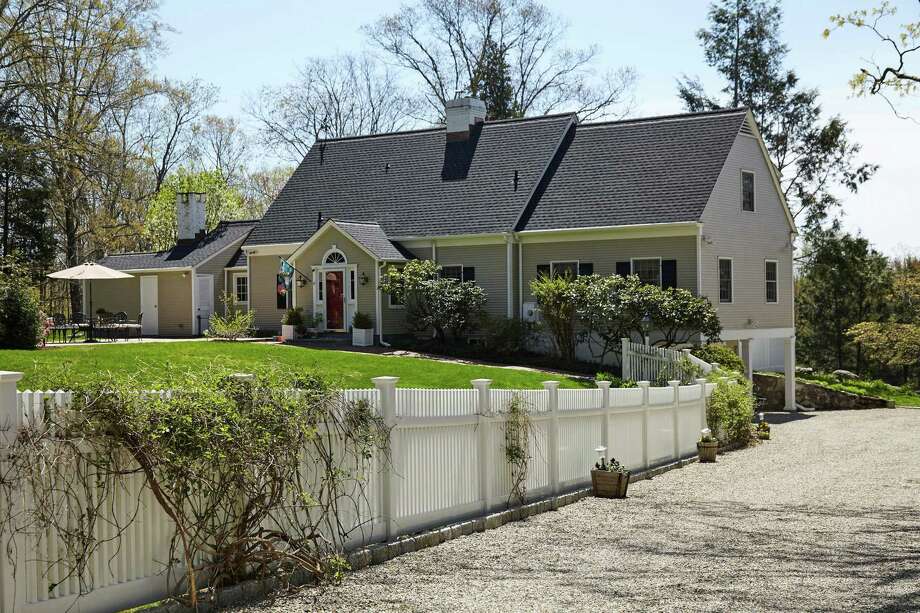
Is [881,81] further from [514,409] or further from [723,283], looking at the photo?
[723,283]

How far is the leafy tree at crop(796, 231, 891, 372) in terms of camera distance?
4372 centimetres

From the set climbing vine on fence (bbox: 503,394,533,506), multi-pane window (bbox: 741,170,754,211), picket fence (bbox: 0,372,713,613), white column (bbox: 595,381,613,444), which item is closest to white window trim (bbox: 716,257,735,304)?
multi-pane window (bbox: 741,170,754,211)

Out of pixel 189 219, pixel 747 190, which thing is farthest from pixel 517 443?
pixel 189 219

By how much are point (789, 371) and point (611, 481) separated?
22.6 metres

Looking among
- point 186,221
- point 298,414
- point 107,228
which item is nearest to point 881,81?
point 298,414

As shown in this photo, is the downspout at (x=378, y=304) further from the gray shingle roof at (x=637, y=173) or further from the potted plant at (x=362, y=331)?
the gray shingle roof at (x=637, y=173)

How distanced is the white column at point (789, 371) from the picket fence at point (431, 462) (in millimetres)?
16272

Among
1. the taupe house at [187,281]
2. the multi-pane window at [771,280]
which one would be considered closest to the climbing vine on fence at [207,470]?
the multi-pane window at [771,280]

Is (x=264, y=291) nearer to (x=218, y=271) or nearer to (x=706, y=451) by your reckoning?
(x=218, y=271)

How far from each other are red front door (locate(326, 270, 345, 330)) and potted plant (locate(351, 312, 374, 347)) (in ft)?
4.52

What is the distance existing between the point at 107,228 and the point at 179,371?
1686 inches

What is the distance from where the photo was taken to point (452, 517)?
9953 millimetres

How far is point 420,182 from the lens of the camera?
34.0 metres

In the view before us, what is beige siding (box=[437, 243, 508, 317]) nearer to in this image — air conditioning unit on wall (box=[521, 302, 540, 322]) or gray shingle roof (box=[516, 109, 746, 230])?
air conditioning unit on wall (box=[521, 302, 540, 322])
